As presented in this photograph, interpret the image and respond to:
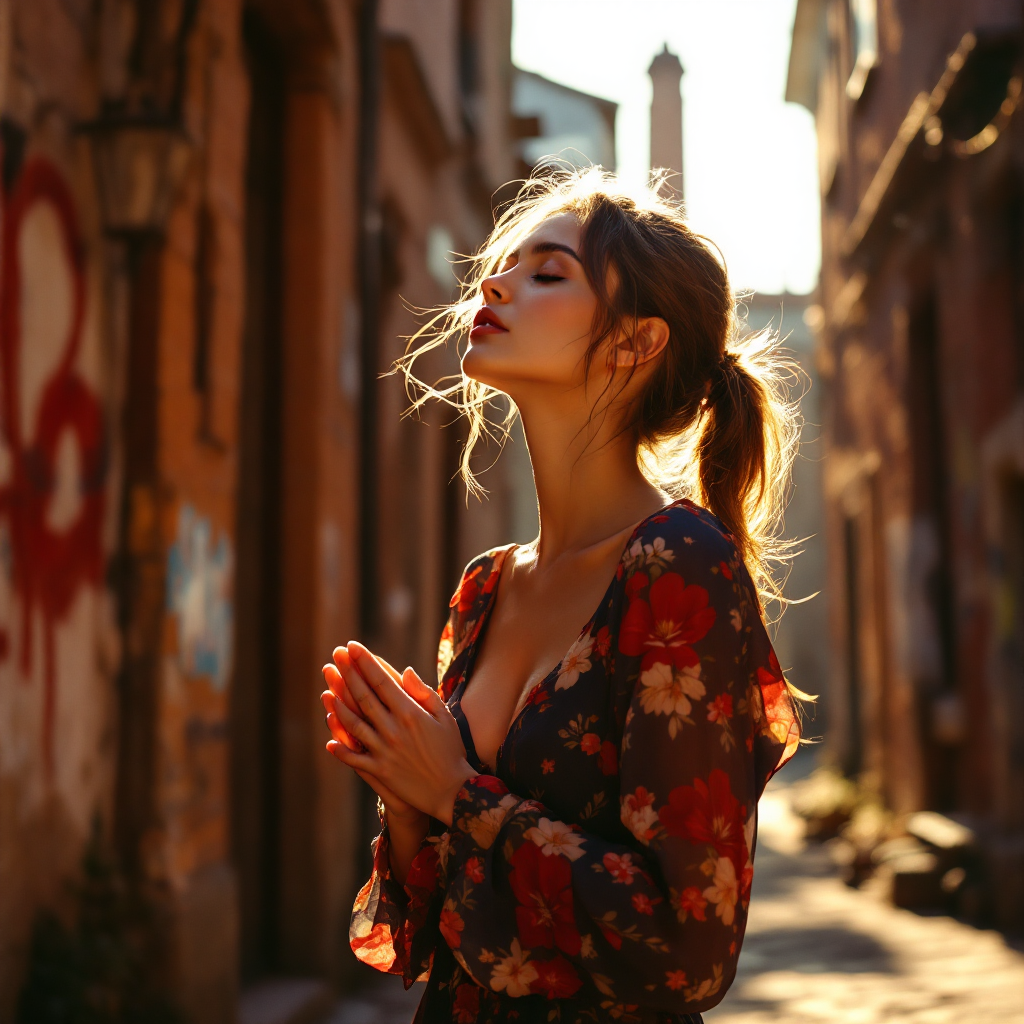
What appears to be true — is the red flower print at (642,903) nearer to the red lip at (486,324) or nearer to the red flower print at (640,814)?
the red flower print at (640,814)

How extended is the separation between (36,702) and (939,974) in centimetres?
452

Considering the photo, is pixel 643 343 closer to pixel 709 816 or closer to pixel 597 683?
pixel 597 683

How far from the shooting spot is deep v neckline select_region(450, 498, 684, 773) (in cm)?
166

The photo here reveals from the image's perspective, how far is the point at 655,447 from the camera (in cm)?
199

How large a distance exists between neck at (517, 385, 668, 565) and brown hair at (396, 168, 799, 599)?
50 millimetres

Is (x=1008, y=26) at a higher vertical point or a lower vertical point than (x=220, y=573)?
higher

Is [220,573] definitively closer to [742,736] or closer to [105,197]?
[105,197]

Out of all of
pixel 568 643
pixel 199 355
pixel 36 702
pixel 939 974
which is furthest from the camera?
pixel 939 974

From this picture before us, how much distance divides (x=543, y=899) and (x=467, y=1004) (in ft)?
0.92

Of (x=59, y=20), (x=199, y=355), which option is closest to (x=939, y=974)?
(x=199, y=355)

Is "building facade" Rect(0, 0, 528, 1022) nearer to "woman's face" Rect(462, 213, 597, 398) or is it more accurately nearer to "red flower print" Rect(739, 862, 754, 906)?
"woman's face" Rect(462, 213, 597, 398)

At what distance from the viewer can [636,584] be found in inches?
62.1

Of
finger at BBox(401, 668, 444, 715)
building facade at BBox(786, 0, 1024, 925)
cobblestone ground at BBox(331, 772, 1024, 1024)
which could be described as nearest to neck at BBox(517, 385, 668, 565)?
finger at BBox(401, 668, 444, 715)

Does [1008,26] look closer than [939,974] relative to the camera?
No
